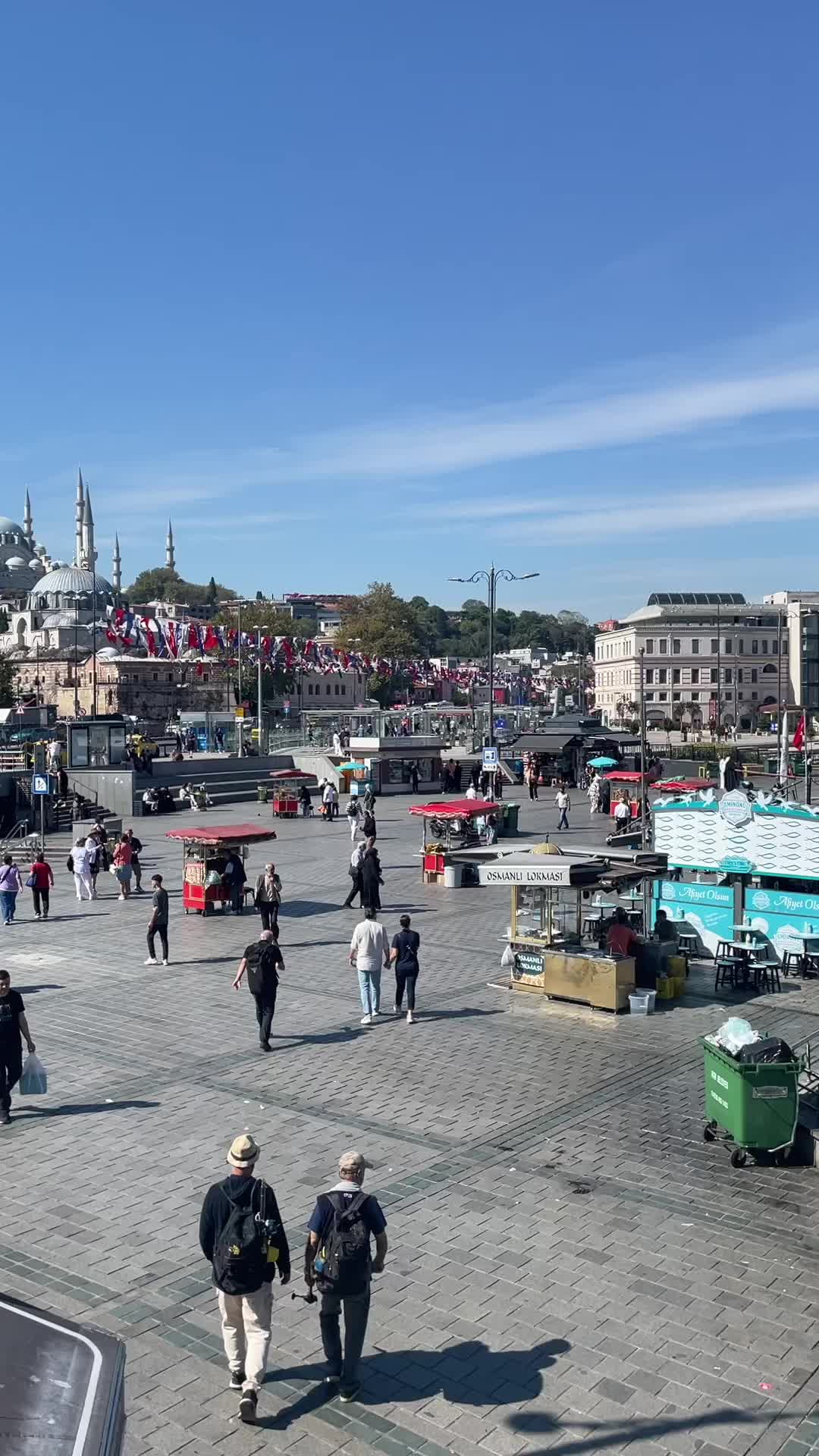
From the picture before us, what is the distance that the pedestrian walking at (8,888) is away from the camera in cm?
1931

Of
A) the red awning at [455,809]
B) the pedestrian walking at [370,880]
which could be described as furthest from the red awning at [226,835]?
the red awning at [455,809]

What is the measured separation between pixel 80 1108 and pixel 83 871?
38.2 feet

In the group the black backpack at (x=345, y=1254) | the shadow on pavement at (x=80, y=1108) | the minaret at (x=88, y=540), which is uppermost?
the minaret at (x=88, y=540)

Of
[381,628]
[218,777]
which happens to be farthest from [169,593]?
[218,777]

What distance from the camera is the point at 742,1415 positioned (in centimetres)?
582

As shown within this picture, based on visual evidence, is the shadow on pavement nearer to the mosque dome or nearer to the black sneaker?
the black sneaker

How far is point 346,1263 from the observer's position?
5.90 metres

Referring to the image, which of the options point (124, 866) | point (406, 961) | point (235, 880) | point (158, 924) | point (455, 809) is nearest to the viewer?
point (406, 961)

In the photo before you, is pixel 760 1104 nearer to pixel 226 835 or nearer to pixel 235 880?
pixel 226 835

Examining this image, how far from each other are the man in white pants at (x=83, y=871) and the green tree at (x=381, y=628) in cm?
8128

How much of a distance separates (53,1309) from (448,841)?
19571 millimetres

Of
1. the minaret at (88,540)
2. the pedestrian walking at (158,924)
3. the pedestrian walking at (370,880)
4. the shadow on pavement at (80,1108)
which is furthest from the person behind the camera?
the minaret at (88,540)

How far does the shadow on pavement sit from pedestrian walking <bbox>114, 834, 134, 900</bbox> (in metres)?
11.7

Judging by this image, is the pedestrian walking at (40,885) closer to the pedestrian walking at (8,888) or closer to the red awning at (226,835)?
the pedestrian walking at (8,888)
